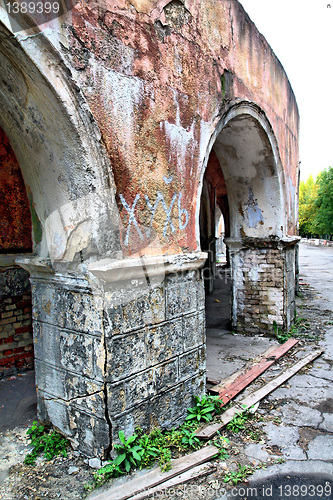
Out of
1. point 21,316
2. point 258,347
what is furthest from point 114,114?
point 258,347

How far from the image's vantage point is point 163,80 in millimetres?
2961

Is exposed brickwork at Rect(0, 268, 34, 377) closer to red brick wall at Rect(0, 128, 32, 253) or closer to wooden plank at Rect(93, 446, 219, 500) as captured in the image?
red brick wall at Rect(0, 128, 32, 253)

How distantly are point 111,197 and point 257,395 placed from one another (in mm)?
2689

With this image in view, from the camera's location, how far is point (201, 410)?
3.24 metres

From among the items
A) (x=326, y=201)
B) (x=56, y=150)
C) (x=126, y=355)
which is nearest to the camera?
(x=56, y=150)

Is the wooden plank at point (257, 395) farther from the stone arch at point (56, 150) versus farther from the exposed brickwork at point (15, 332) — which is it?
the exposed brickwork at point (15, 332)

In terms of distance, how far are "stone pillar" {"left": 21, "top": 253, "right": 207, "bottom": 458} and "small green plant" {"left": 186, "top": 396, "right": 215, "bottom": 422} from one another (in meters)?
0.09

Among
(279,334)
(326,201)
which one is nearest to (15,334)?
(279,334)

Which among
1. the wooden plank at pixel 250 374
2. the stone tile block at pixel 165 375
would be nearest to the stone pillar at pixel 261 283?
the wooden plank at pixel 250 374

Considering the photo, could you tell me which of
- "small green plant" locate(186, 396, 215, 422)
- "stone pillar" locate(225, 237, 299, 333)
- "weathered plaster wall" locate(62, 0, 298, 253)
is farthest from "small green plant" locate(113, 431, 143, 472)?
"stone pillar" locate(225, 237, 299, 333)

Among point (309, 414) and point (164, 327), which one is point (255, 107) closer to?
point (164, 327)

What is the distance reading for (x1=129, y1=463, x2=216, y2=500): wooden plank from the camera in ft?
7.60

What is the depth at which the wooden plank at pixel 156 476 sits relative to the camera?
228cm

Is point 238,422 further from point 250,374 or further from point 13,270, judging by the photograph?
point 13,270
